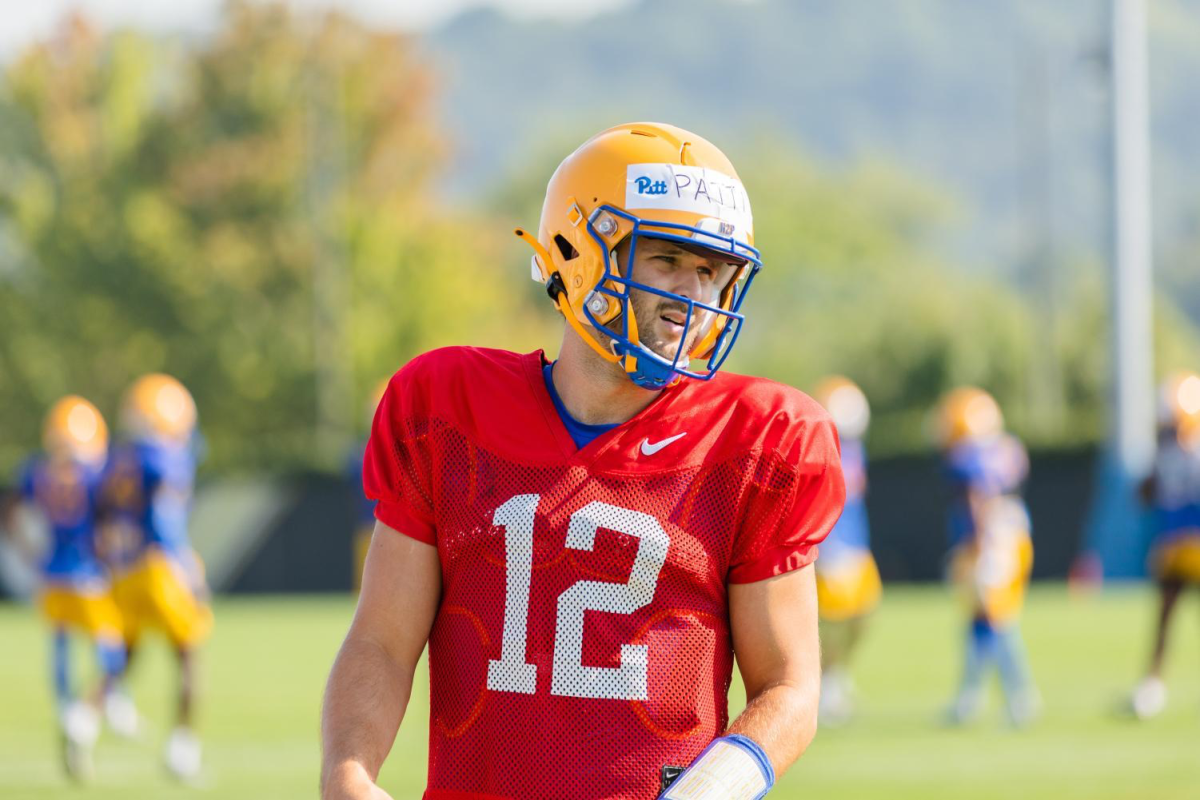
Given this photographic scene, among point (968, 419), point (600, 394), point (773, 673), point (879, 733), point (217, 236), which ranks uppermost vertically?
point (217, 236)

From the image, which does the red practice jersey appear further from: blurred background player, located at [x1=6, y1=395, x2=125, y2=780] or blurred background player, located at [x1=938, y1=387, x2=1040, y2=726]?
blurred background player, located at [x1=938, y1=387, x2=1040, y2=726]

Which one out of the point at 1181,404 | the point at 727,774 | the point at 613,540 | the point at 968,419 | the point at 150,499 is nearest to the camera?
the point at 727,774

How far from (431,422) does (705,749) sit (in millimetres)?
729

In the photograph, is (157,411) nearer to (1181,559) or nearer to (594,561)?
(1181,559)

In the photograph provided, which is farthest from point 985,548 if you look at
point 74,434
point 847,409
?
point 74,434

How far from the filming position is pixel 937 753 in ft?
32.8

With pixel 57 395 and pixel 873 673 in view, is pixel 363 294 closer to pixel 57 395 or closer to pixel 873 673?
pixel 57 395

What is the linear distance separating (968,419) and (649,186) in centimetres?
900

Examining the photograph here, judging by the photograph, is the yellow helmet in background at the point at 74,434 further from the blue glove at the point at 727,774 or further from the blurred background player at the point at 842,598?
the blue glove at the point at 727,774

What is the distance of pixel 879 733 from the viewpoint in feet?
35.8

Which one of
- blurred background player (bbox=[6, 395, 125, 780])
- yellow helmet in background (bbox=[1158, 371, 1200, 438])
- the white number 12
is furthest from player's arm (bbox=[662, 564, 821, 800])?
yellow helmet in background (bbox=[1158, 371, 1200, 438])

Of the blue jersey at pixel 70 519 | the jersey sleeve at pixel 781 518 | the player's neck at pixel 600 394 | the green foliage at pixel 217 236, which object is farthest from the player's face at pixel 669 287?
the green foliage at pixel 217 236

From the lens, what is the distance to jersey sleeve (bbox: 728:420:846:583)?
3.05m

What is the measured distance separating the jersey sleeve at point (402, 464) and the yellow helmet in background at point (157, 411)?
7330mm
